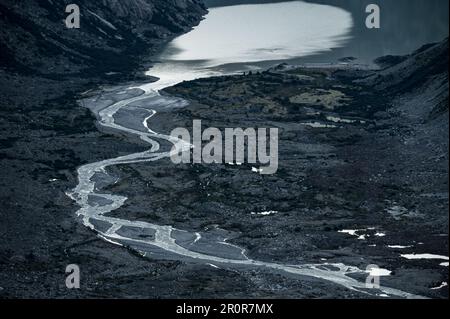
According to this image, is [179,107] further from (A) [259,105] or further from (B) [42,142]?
(B) [42,142]

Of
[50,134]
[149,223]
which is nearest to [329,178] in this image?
[149,223]

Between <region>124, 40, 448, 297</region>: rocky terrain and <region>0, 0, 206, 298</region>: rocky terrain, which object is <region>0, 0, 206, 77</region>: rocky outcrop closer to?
<region>0, 0, 206, 298</region>: rocky terrain

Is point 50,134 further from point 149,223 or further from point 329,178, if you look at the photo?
point 329,178

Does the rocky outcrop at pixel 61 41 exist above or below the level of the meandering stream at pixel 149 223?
above

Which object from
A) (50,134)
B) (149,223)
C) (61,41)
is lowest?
(149,223)

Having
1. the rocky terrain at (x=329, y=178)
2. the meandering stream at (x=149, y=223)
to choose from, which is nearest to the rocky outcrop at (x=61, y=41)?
the meandering stream at (x=149, y=223)

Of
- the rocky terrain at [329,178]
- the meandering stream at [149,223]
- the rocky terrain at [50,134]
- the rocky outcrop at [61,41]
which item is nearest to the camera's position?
the rocky terrain at [50,134]

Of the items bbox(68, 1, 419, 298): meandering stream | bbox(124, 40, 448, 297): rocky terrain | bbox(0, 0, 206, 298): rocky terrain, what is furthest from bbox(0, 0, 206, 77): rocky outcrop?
bbox(124, 40, 448, 297): rocky terrain

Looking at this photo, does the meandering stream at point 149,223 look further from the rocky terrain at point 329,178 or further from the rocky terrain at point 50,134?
the rocky terrain at point 50,134

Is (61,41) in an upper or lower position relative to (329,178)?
upper

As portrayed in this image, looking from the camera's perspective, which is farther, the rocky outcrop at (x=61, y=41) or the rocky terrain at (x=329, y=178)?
the rocky outcrop at (x=61, y=41)
